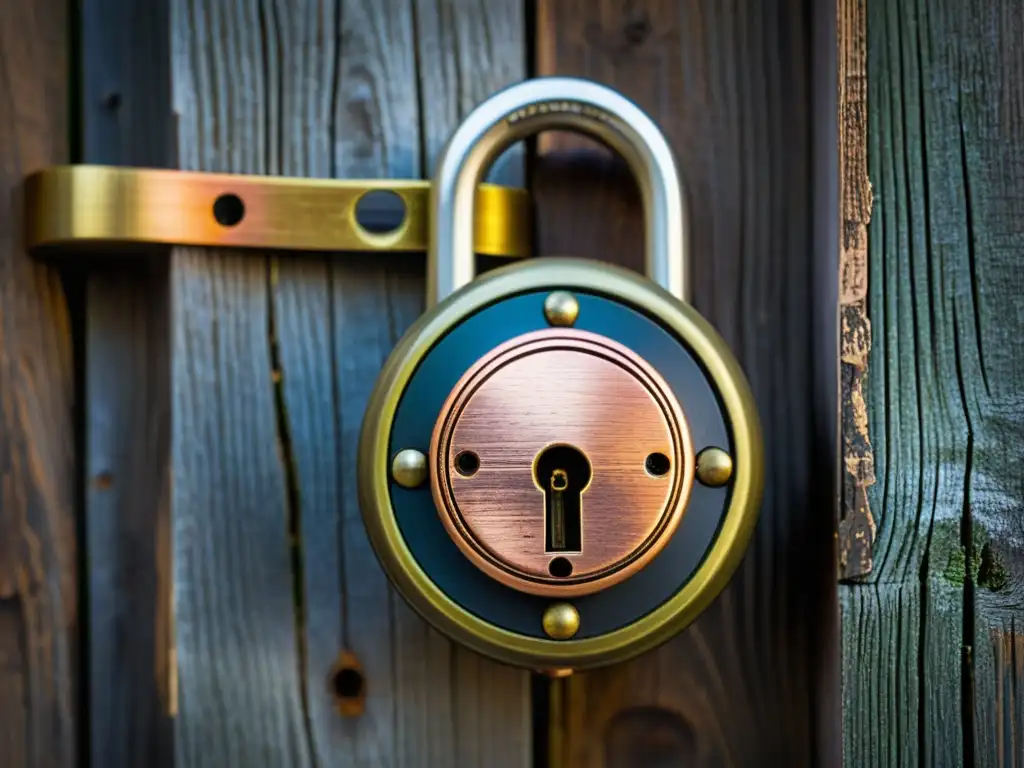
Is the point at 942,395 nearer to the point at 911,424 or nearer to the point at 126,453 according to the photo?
the point at 911,424

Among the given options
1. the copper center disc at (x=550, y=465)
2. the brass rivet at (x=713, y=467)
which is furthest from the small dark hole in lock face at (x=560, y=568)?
the brass rivet at (x=713, y=467)

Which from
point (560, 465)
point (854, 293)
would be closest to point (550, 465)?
point (560, 465)

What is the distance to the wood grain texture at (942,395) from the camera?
2.06 feet

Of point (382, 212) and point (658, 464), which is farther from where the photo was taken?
point (382, 212)

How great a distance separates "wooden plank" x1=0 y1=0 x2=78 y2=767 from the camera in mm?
763

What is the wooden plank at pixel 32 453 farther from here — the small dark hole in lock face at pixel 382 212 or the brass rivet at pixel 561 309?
the brass rivet at pixel 561 309

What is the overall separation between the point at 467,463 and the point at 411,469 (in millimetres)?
37

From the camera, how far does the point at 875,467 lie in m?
0.64

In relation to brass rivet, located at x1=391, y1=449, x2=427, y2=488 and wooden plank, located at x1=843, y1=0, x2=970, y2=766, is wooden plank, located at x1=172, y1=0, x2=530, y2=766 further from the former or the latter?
wooden plank, located at x1=843, y1=0, x2=970, y2=766

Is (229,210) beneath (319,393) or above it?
above

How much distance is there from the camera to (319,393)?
77 centimetres

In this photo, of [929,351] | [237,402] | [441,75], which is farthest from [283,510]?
[929,351]

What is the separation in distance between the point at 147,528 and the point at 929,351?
0.59 m

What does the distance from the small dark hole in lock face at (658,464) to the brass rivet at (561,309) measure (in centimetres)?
10
